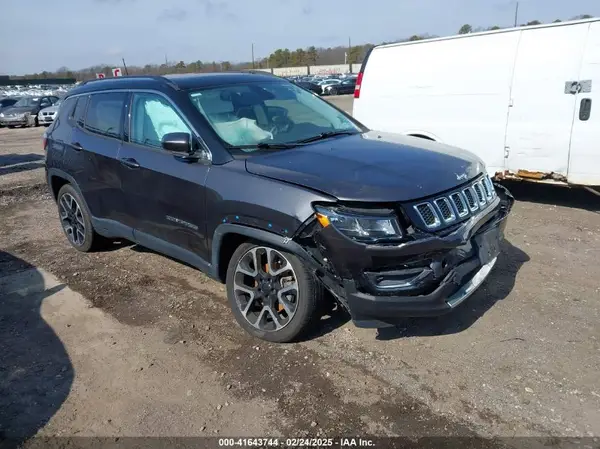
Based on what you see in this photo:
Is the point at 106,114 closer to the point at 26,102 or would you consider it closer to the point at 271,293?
the point at 271,293

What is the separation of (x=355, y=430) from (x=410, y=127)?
5.31 m

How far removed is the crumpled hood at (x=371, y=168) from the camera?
3.03 meters

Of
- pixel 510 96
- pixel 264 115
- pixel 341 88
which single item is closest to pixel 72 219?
pixel 264 115

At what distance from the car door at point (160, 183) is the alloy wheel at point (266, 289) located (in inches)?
16.2

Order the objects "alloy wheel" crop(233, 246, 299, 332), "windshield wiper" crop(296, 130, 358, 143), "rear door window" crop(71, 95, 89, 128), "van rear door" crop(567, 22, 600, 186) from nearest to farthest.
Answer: "alloy wheel" crop(233, 246, 299, 332), "windshield wiper" crop(296, 130, 358, 143), "rear door window" crop(71, 95, 89, 128), "van rear door" crop(567, 22, 600, 186)

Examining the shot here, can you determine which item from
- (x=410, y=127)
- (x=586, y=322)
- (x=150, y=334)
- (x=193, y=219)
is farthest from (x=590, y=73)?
(x=150, y=334)

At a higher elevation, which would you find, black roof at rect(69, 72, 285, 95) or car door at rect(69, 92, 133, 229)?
black roof at rect(69, 72, 285, 95)

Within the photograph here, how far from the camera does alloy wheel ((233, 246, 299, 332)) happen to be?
3.42 metres

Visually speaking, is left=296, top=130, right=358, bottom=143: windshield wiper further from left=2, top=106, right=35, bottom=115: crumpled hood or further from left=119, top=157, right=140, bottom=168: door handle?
left=2, top=106, right=35, bottom=115: crumpled hood

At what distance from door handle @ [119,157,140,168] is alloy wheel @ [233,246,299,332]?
138 cm

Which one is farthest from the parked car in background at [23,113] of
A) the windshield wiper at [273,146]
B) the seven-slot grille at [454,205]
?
the seven-slot grille at [454,205]

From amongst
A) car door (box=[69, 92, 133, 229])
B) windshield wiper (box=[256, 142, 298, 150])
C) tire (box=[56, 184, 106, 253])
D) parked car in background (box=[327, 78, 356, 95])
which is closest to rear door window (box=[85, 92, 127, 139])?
car door (box=[69, 92, 133, 229])

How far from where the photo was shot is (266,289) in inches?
139

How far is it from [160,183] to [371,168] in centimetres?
175
